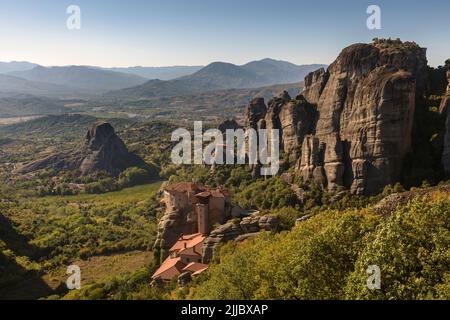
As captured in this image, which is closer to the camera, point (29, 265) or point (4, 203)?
point (29, 265)

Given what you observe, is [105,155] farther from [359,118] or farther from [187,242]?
[359,118]

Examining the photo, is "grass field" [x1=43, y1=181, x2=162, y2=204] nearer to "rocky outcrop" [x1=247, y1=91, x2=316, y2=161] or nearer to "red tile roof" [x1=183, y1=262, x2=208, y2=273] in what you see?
"rocky outcrop" [x1=247, y1=91, x2=316, y2=161]

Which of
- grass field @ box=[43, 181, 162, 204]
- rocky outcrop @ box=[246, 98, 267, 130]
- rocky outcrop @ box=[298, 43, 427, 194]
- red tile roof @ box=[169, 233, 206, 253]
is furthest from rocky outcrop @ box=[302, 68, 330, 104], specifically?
grass field @ box=[43, 181, 162, 204]

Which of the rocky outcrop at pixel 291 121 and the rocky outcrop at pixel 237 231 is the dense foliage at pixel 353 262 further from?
the rocky outcrop at pixel 291 121

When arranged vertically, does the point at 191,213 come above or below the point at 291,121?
below

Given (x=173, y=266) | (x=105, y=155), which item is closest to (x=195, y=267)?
(x=173, y=266)

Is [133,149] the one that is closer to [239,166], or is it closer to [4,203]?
[4,203]

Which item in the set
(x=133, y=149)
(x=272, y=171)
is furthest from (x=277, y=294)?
(x=133, y=149)
